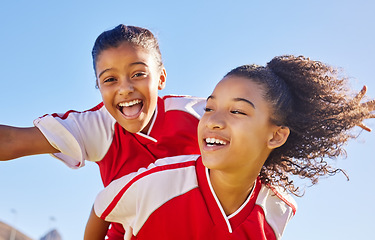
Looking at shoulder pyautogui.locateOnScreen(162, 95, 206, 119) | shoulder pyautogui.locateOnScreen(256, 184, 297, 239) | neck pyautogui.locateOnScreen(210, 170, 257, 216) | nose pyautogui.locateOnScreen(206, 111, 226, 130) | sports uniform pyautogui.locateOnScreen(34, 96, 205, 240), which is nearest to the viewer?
nose pyautogui.locateOnScreen(206, 111, 226, 130)

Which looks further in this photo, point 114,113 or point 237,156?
point 114,113

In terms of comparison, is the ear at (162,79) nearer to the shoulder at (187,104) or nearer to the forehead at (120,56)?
the shoulder at (187,104)

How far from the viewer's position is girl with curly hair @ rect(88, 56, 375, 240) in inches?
107

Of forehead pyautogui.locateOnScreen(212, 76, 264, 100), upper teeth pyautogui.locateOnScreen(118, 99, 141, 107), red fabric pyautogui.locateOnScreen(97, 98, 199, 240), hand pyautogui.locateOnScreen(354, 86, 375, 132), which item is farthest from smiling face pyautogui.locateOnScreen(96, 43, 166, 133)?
hand pyautogui.locateOnScreen(354, 86, 375, 132)

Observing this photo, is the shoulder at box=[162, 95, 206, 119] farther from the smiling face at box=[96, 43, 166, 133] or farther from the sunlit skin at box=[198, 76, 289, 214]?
the sunlit skin at box=[198, 76, 289, 214]

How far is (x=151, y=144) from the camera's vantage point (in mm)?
3301

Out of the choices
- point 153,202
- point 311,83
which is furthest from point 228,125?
point 311,83

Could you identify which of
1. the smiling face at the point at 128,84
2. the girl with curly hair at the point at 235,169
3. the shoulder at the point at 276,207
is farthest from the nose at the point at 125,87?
the shoulder at the point at 276,207

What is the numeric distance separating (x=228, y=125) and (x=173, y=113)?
77 cm

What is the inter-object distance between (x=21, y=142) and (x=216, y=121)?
4.01 feet

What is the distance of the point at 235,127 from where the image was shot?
2674 mm

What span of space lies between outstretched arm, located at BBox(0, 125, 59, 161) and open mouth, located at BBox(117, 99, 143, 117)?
1.65 ft

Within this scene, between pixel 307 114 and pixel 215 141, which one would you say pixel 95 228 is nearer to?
pixel 215 141

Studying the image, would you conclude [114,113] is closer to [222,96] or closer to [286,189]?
[222,96]
